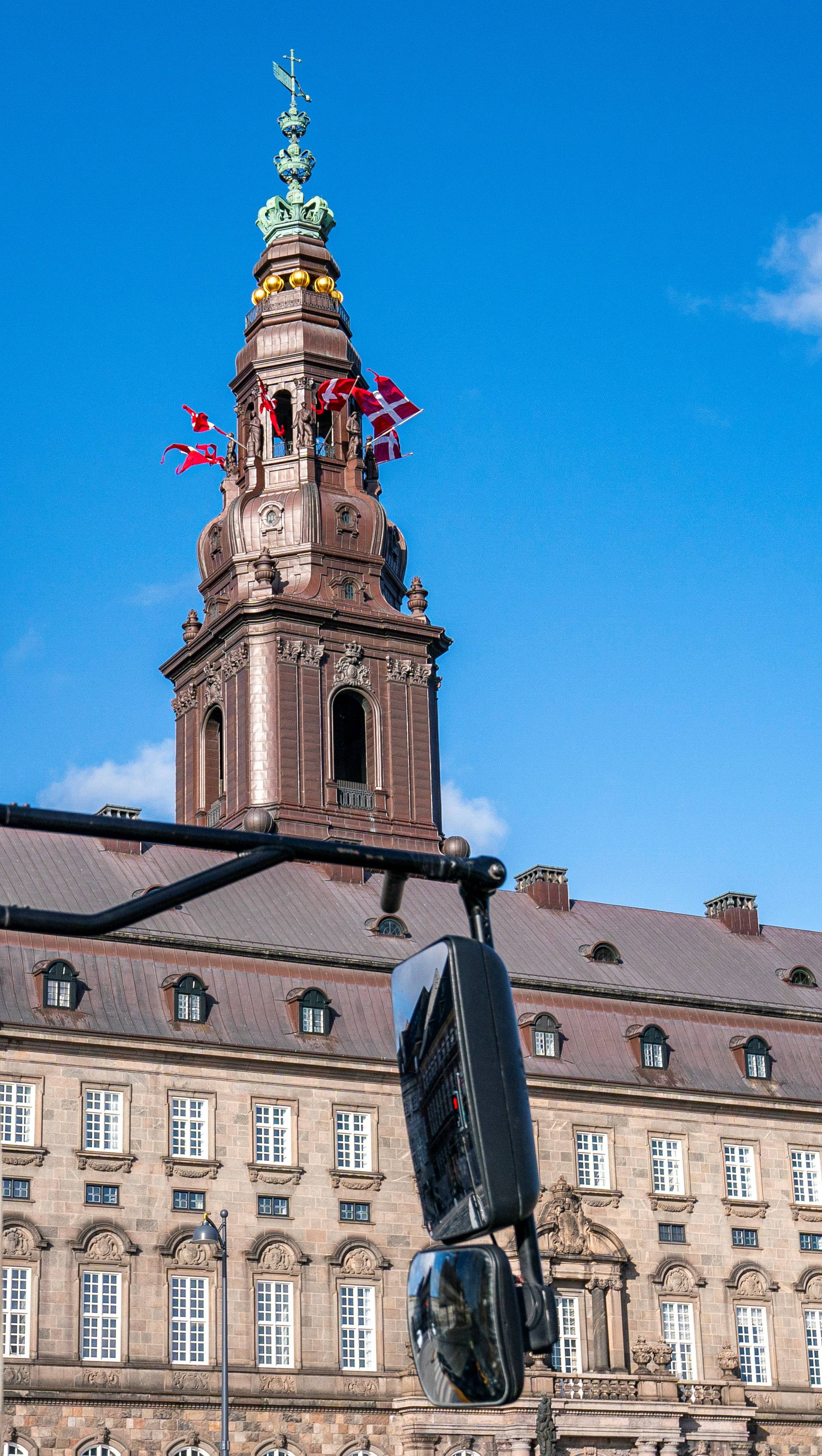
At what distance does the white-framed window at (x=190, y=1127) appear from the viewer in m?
64.4

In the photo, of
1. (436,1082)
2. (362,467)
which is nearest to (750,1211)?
(362,467)

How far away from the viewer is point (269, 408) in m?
84.9

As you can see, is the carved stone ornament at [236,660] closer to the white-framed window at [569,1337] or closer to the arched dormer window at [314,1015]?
the arched dormer window at [314,1015]

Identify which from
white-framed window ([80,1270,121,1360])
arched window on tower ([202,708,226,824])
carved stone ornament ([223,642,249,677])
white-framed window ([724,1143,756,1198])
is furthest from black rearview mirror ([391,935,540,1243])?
arched window on tower ([202,708,226,824])

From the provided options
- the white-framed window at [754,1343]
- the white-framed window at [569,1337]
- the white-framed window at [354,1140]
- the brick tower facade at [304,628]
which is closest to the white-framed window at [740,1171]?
the white-framed window at [754,1343]

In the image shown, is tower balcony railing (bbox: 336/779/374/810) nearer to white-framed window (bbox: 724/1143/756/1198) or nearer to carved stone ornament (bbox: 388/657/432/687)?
carved stone ornament (bbox: 388/657/432/687)

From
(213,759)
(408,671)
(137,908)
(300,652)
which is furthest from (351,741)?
(137,908)

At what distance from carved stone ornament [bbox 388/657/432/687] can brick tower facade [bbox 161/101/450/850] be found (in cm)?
5

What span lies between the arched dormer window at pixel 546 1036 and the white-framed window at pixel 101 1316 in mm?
16886

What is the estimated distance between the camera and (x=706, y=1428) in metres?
66.4

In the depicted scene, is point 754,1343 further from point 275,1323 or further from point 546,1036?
point 275,1323

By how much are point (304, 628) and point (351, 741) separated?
207 inches

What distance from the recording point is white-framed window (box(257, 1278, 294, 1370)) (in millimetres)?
63156

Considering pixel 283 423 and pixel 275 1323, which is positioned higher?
pixel 283 423
